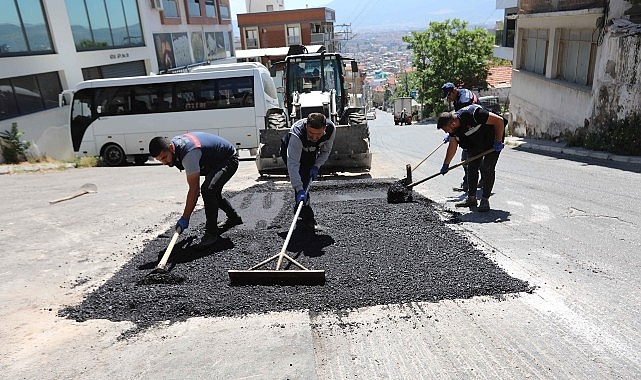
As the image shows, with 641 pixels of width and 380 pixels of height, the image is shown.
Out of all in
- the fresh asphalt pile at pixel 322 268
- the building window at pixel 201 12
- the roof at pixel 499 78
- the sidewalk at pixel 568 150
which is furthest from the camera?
the roof at pixel 499 78

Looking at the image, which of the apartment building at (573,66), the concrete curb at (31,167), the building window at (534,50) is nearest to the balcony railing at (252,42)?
the apartment building at (573,66)

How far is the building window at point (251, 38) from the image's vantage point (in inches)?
1563

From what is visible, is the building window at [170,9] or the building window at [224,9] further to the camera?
the building window at [224,9]

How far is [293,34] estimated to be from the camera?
39312 millimetres

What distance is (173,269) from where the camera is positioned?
13.3 ft

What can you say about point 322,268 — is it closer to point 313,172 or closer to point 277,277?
point 277,277

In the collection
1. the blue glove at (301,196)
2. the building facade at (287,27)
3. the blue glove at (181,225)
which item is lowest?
the blue glove at (181,225)

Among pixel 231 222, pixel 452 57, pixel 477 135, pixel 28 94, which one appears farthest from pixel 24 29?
pixel 452 57

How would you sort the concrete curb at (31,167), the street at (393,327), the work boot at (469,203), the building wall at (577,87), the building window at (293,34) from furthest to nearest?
the building window at (293,34) → the concrete curb at (31,167) → the building wall at (577,87) → the work boot at (469,203) → the street at (393,327)

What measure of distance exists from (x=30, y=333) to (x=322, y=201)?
3.82 meters

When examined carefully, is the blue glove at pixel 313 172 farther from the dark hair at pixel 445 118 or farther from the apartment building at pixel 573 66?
the apartment building at pixel 573 66

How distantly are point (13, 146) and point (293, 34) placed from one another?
30.1 metres

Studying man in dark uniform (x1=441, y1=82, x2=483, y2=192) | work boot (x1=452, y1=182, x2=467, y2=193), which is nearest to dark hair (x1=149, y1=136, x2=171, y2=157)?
man in dark uniform (x1=441, y1=82, x2=483, y2=192)

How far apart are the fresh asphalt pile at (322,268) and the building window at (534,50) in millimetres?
12377
